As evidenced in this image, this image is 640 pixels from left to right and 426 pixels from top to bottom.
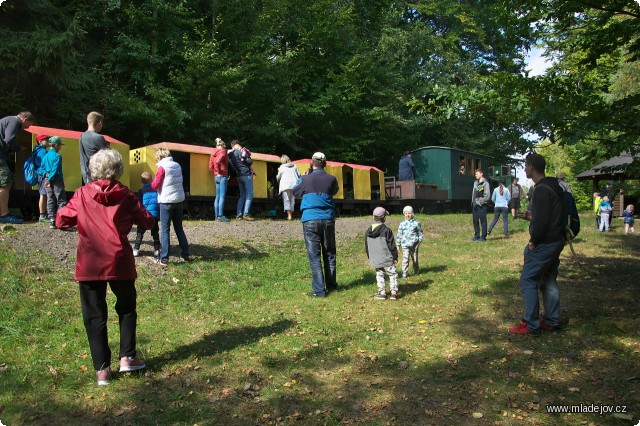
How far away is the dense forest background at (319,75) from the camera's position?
6.62 metres

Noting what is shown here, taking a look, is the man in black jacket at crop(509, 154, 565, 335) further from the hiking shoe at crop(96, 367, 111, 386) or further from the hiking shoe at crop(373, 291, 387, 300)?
the hiking shoe at crop(96, 367, 111, 386)

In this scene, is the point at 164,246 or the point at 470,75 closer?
the point at 164,246

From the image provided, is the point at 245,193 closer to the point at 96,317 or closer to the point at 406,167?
the point at 406,167

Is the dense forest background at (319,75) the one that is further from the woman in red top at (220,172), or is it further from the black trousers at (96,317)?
the woman in red top at (220,172)

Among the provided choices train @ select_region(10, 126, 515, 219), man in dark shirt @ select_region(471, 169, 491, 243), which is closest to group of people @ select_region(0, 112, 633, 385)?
train @ select_region(10, 126, 515, 219)

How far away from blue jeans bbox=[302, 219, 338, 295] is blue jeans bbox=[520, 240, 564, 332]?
2.78m

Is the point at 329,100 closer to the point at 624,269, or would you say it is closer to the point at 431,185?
the point at 431,185

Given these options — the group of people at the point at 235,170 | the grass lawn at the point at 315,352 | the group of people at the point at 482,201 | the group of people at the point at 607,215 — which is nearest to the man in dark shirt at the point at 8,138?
the grass lawn at the point at 315,352

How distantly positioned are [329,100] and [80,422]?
2050 centimetres

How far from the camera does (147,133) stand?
18.1 metres

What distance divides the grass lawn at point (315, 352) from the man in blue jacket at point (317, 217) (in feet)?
1.40

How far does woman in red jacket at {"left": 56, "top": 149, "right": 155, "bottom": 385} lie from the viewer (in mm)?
4086

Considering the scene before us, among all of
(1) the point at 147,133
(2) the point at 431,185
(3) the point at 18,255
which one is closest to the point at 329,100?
(2) the point at 431,185

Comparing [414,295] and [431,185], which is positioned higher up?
[431,185]
